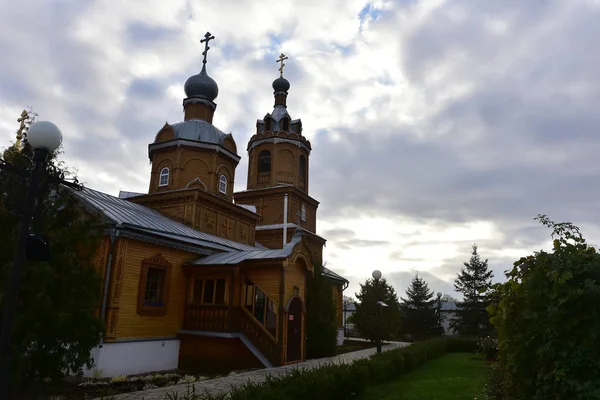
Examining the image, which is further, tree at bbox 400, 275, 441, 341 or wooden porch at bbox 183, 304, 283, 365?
tree at bbox 400, 275, 441, 341

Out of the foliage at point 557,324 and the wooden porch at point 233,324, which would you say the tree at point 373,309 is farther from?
the foliage at point 557,324

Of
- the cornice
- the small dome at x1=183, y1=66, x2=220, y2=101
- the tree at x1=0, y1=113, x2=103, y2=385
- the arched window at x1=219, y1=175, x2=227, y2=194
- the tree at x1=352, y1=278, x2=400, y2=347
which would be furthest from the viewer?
the tree at x1=352, y1=278, x2=400, y2=347

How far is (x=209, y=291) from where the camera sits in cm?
1695

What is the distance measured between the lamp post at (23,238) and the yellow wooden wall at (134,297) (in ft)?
29.0

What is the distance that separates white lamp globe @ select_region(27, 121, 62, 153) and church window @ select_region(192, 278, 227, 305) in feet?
36.8

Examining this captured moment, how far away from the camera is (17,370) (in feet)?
22.3

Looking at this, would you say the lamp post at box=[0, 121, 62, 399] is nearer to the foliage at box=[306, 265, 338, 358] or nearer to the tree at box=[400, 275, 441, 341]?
the foliage at box=[306, 265, 338, 358]

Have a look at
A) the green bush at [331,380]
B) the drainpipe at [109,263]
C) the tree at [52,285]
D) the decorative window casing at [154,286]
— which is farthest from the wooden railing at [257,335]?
the tree at [52,285]

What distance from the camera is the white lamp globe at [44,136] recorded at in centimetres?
581

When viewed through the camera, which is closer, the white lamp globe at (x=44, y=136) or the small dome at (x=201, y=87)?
the white lamp globe at (x=44, y=136)

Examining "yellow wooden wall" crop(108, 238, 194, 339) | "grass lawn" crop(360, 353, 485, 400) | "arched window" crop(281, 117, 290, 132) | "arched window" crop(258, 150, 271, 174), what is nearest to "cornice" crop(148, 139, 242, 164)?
"yellow wooden wall" crop(108, 238, 194, 339)

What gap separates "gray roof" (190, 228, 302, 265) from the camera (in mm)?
15875

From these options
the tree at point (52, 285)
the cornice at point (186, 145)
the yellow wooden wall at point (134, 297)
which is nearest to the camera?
the tree at point (52, 285)

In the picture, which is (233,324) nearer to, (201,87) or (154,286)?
(154,286)
